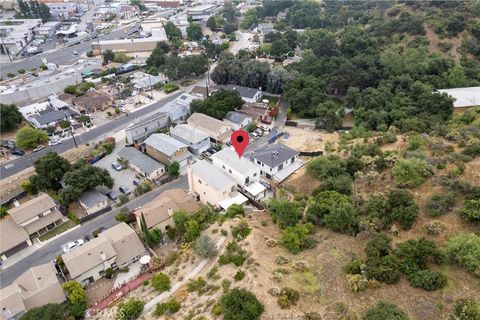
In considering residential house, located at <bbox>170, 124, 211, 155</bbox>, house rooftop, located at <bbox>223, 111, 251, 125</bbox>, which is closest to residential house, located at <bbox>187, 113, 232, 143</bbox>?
residential house, located at <bbox>170, 124, 211, 155</bbox>

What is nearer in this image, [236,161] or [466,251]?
[466,251]

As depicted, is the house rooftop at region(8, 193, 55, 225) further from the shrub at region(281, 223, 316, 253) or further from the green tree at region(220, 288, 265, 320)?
the shrub at region(281, 223, 316, 253)

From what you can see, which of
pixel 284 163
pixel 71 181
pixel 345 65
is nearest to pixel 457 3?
pixel 345 65

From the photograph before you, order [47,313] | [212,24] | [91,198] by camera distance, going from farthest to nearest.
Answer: [212,24]
[91,198]
[47,313]

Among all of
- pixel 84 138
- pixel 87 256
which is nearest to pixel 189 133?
pixel 84 138

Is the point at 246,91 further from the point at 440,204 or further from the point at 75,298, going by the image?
the point at 75,298

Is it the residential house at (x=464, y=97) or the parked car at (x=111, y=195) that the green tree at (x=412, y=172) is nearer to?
the residential house at (x=464, y=97)
